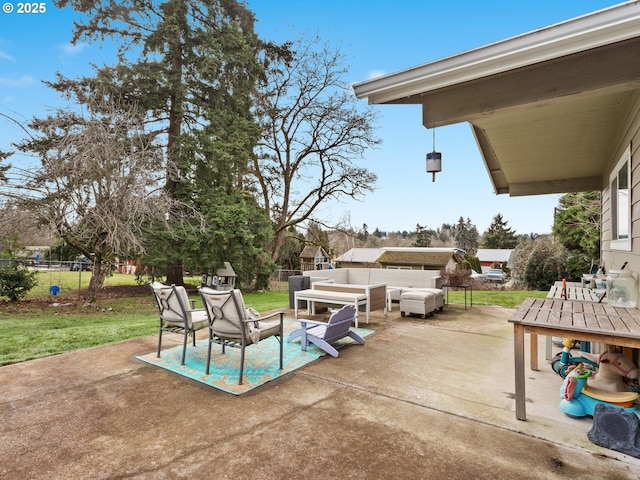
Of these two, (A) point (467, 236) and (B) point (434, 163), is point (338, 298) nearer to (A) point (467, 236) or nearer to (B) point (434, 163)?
(B) point (434, 163)

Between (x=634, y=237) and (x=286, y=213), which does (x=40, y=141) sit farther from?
(x=634, y=237)

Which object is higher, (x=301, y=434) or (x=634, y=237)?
(x=634, y=237)

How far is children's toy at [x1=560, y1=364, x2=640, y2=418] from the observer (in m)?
2.75

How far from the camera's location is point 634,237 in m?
3.33

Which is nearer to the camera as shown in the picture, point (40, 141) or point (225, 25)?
point (40, 141)

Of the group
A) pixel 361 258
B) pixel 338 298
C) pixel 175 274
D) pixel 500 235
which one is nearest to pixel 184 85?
pixel 175 274

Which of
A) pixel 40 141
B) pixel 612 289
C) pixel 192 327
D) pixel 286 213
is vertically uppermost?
pixel 40 141

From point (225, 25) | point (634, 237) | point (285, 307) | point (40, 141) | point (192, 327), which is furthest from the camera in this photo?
point (225, 25)

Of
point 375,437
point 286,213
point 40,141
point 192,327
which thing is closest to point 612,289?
point 375,437

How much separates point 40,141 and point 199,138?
4632 mm

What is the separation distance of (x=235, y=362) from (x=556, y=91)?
4130mm

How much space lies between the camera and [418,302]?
700 cm

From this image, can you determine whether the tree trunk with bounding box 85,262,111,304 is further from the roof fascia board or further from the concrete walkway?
the roof fascia board

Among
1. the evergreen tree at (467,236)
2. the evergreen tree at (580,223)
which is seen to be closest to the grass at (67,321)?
the evergreen tree at (580,223)
